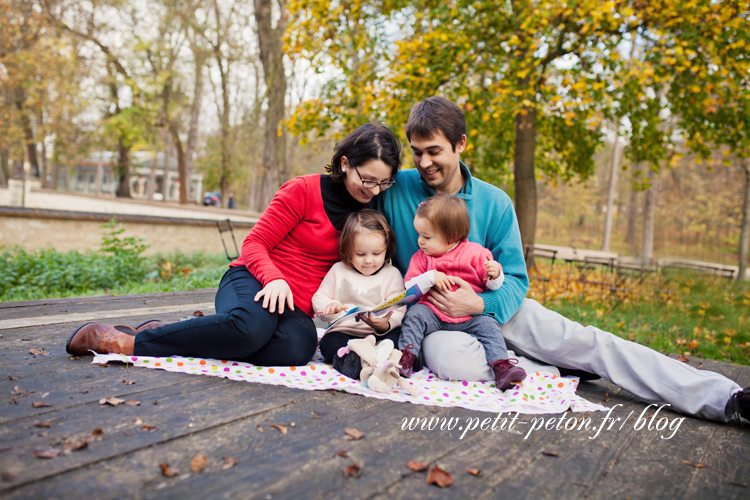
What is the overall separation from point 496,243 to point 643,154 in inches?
308

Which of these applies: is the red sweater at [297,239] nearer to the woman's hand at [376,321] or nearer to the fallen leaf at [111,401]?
the woman's hand at [376,321]

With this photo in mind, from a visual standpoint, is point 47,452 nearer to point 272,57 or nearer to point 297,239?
point 297,239

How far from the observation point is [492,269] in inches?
109

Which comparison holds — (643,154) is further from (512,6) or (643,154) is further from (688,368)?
(688,368)

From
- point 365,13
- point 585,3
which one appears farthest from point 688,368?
point 365,13

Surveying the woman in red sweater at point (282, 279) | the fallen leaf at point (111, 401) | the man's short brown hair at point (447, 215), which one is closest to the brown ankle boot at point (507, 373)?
the man's short brown hair at point (447, 215)

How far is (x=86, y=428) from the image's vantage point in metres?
1.75

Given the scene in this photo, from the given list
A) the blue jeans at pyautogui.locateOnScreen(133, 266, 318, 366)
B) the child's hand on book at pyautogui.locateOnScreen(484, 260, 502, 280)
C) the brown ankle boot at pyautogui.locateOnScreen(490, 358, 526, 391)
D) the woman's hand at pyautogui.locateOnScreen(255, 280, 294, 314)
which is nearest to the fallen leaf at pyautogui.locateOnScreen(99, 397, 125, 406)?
the blue jeans at pyautogui.locateOnScreen(133, 266, 318, 366)

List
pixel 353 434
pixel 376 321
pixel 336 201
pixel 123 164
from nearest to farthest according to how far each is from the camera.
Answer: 1. pixel 353 434
2. pixel 376 321
3. pixel 336 201
4. pixel 123 164

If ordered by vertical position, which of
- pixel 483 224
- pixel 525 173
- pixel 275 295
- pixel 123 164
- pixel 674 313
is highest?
pixel 123 164

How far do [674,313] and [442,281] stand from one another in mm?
5827

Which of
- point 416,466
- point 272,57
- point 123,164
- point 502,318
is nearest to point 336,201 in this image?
point 502,318

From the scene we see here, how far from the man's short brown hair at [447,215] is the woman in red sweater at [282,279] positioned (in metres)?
0.28

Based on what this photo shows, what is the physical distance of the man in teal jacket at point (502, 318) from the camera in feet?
7.91
